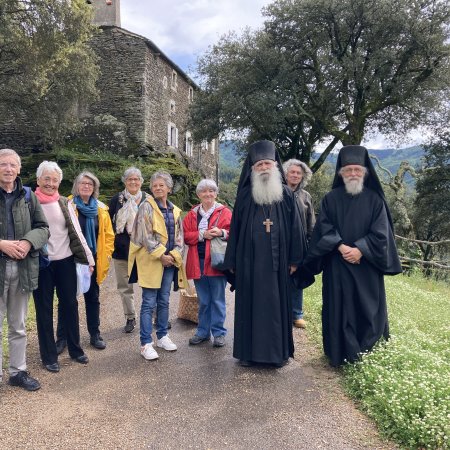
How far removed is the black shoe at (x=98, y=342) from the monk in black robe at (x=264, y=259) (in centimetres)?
165

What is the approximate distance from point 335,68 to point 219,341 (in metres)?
16.7

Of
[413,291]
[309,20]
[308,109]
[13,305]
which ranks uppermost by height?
[309,20]

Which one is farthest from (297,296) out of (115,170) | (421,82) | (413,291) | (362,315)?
(421,82)

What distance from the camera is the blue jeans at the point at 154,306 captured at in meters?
4.82

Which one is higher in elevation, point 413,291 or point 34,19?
point 34,19

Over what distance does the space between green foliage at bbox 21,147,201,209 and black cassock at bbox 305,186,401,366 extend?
1251 cm

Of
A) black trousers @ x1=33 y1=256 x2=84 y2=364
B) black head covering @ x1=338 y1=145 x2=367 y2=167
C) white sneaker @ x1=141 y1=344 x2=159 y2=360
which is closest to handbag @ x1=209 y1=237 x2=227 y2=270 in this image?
white sneaker @ x1=141 y1=344 x2=159 y2=360

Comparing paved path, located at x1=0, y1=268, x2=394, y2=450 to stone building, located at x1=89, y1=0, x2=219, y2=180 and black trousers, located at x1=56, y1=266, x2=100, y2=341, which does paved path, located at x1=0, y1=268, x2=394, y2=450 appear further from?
stone building, located at x1=89, y1=0, x2=219, y2=180

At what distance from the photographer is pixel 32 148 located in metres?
23.8

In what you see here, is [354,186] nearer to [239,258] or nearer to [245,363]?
[239,258]

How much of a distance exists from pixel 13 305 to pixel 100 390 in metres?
1.15

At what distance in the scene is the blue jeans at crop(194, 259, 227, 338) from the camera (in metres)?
5.16

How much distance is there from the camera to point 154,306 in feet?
16.2

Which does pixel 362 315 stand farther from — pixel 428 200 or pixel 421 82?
pixel 428 200
